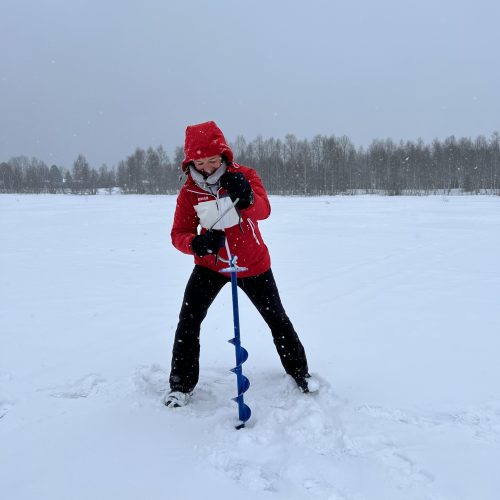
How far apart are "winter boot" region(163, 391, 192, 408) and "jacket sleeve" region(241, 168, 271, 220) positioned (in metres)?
1.34

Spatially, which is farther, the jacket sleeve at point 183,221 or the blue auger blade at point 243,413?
the jacket sleeve at point 183,221

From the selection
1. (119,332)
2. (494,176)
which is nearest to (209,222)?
(119,332)

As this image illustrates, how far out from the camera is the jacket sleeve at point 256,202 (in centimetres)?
275

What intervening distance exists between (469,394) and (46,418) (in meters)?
2.99

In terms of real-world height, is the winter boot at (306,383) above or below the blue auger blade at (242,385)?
below

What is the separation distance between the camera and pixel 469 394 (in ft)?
9.96

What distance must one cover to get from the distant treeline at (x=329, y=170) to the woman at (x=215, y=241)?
194 feet

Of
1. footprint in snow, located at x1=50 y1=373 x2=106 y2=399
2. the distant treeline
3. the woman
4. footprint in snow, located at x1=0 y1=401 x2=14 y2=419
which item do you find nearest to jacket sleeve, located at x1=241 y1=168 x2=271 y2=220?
the woman

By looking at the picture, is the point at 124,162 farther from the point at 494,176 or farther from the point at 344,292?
the point at 344,292

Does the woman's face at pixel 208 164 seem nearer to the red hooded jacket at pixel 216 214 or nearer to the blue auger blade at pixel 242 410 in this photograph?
the red hooded jacket at pixel 216 214

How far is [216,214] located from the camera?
264 cm

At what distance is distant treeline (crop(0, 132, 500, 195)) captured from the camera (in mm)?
64875

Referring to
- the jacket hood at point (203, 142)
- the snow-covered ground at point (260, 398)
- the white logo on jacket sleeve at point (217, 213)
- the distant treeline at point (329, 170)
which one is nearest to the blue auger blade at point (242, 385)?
the snow-covered ground at point (260, 398)

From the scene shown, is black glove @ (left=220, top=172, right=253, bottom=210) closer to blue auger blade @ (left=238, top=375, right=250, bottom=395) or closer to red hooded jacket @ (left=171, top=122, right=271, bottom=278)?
red hooded jacket @ (left=171, top=122, right=271, bottom=278)
